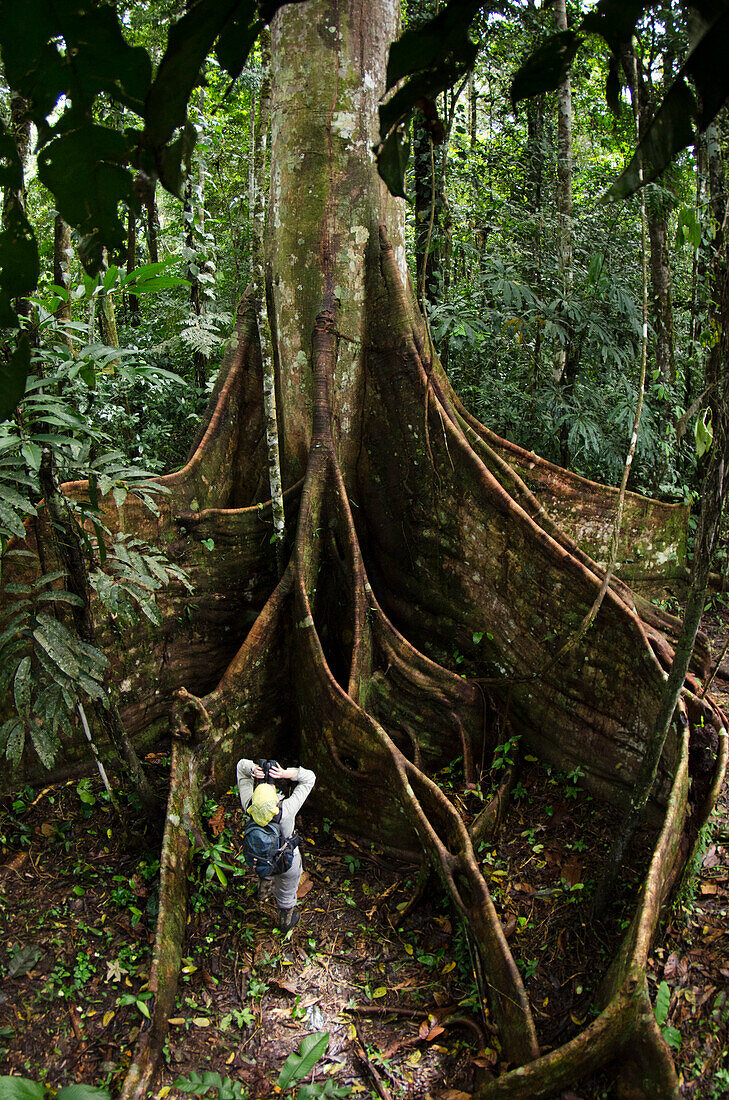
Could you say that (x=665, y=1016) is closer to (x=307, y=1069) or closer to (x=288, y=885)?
(x=307, y=1069)

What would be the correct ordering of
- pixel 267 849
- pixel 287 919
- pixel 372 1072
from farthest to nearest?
1. pixel 287 919
2. pixel 267 849
3. pixel 372 1072

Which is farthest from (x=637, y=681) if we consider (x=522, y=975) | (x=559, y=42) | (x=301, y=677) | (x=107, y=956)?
(x=559, y=42)

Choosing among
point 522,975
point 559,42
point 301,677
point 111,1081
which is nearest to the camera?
point 559,42

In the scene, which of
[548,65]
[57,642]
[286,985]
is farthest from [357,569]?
[548,65]

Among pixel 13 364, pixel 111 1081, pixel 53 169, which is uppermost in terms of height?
pixel 53 169

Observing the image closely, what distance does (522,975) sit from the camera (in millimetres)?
3346

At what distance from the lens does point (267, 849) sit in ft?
11.6

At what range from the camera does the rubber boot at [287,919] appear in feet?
12.1

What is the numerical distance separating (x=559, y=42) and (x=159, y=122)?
0.42 m

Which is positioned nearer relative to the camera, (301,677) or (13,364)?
(13,364)

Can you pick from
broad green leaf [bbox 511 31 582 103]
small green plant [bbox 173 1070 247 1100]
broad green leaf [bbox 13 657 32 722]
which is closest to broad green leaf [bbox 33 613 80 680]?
broad green leaf [bbox 13 657 32 722]

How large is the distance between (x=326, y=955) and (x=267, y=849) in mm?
623

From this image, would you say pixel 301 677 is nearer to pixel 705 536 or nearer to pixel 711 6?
pixel 705 536

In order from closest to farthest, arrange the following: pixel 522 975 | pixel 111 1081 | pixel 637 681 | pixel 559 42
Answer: pixel 559 42, pixel 111 1081, pixel 522 975, pixel 637 681
